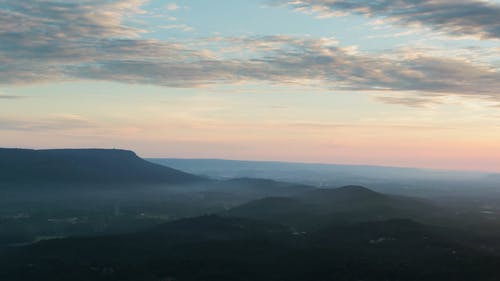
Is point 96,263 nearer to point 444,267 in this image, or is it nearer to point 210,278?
point 210,278

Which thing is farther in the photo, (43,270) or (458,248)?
(458,248)

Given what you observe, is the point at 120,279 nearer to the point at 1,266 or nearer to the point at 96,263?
the point at 96,263

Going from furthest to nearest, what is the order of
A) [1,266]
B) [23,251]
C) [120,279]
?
[23,251] < [1,266] < [120,279]

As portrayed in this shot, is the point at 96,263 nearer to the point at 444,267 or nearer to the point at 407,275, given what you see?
the point at 407,275

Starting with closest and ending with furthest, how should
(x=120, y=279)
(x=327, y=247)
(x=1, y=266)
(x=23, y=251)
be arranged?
1. (x=120, y=279)
2. (x=1, y=266)
3. (x=23, y=251)
4. (x=327, y=247)

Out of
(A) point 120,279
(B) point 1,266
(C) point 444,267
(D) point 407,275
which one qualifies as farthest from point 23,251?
(C) point 444,267

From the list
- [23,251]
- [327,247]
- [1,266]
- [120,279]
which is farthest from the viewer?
[327,247]

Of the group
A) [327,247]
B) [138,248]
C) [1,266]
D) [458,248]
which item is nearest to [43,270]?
[1,266]

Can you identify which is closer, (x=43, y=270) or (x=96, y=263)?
(x=43, y=270)
